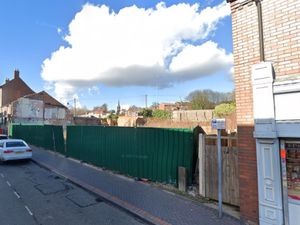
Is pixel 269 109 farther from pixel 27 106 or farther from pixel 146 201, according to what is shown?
pixel 27 106

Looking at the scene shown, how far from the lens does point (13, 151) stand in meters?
15.2

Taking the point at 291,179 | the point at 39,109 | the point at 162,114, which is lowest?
the point at 291,179

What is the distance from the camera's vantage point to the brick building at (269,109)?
5250 mm

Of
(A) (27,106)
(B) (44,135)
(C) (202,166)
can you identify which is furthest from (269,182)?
(A) (27,106)

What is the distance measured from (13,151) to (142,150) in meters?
9.12

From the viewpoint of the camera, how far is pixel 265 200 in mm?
5582

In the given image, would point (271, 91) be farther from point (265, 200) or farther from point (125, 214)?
point (125, 214)

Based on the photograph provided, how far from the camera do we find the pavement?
618cm

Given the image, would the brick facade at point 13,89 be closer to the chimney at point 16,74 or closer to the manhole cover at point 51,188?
the chimney at point 16,74

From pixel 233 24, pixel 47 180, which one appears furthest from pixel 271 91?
pixel 47 180

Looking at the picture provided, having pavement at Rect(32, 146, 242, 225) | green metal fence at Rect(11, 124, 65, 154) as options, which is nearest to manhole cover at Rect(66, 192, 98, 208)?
pavement at Rect(32, 146, 242, 225)

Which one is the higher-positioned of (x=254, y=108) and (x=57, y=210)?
(x=254, y=108)

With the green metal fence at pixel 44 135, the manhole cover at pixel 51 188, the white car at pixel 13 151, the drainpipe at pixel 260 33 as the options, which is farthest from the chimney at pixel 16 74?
the drainpipe at pixel 260 33

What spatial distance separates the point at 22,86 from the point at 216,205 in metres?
58.2
